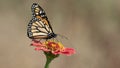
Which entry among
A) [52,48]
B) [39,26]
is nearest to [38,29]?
[39,26]

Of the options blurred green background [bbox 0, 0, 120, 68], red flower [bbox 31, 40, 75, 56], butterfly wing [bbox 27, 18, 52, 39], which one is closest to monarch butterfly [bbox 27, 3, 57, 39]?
butterfly wing [bbox 27, 18, 52, 39]

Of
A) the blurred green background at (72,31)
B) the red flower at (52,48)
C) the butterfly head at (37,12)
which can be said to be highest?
the butterfly head at (37,12)

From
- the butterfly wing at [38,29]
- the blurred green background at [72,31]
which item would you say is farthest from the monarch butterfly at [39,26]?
the blurred green background at [72,31]

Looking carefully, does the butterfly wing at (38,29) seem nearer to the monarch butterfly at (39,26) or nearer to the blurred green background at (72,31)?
the monarch butterfly at (39,26)

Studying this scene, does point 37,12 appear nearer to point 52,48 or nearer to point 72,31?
point 52,48

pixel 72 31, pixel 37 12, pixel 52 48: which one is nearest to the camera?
pixel 52 48

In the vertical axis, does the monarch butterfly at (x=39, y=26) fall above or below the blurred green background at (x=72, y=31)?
above
